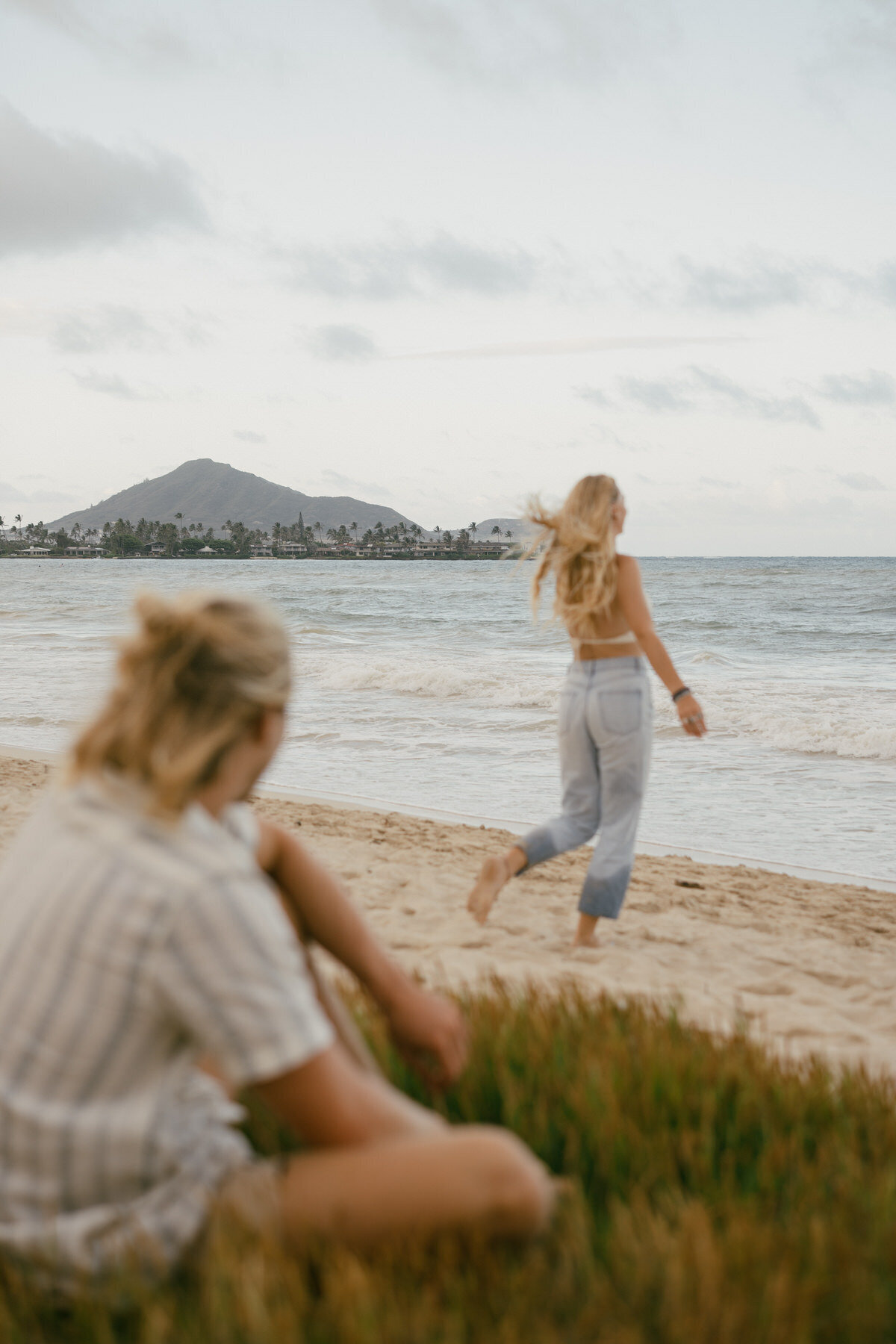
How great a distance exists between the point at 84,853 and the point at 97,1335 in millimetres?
767

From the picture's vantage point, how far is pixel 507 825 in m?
7.70

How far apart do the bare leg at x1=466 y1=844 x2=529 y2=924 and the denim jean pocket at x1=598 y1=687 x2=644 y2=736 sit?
0.69m

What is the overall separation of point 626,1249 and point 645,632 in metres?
2.86

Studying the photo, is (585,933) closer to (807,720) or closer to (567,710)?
(567,710)

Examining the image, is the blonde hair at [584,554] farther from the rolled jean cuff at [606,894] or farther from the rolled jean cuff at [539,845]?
the rolled jean cuff at [606,894]

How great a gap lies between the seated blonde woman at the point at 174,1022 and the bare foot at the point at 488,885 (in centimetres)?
282

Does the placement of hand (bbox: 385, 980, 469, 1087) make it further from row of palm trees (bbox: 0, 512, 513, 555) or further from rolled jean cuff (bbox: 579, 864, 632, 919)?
A: row of palm trees (bbox: 0, 512, 513, 555)

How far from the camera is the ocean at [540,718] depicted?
7.92m

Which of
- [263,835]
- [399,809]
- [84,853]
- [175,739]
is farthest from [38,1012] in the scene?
[399,809]

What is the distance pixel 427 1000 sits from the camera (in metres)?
2.04

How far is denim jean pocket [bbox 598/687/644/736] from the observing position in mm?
4234

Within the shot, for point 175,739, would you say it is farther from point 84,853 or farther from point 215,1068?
point 215,1068

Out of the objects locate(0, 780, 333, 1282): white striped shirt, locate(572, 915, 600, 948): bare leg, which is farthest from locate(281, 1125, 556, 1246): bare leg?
locate(572, 915, 600, 948): bare leg

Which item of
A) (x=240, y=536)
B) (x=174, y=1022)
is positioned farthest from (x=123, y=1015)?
(x=240, y=536)
